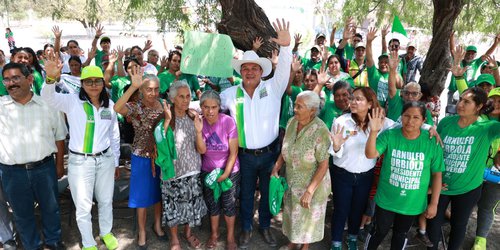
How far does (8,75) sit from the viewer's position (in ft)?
10.7

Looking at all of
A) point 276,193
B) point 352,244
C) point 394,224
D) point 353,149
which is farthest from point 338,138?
point 352,244

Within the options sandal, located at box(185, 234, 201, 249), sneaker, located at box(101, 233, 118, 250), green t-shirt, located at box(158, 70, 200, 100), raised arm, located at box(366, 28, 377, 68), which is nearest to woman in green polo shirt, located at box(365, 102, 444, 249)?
raised arm, located at box(366, 28, 377, 68)

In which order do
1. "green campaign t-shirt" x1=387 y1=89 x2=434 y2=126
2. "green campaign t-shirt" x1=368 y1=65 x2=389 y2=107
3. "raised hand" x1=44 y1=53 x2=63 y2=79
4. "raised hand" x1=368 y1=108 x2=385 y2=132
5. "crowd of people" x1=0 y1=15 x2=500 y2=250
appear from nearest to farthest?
"raised hand" x1=368 y1=108 x2=385 y2=132
"raised hand" x1=44 y1=53 x2=63 y2=79
"crowd of people" x1=0 y1=15 x2=500 y2=250
"green campaign t-shirt" x1=387 y1=89 x2=434 y2=126
"green campaign t-shirt" x1=368 y1=65 x2=389 y2=107

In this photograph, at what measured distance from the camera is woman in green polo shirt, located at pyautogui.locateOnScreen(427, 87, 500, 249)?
10.6 ft

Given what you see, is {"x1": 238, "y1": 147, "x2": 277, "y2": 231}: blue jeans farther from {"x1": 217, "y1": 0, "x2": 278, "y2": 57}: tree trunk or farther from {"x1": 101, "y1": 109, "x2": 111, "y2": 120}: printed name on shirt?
{"x1": 217, "y1": 0, "x2": 278, "y2": 57}: tree trunk

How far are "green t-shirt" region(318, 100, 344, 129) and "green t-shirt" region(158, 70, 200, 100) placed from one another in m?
2.09

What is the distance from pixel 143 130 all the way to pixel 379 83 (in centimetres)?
371

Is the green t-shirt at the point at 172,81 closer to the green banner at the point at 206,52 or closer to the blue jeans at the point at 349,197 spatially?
the green banner at the point at 206,52

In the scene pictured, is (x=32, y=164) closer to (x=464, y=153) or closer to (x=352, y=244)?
(x=352, y=244)

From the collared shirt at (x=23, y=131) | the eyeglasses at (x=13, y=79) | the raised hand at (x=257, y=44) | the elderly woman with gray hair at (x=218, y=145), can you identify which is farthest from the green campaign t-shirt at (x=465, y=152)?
the eyeglasses at (x=13, y=79)

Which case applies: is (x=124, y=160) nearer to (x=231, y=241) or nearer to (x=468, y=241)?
(x=231, y=241)

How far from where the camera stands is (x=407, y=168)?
3.16 m

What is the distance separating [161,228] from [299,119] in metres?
2.15

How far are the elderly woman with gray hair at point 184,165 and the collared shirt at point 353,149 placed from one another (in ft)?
4.53
